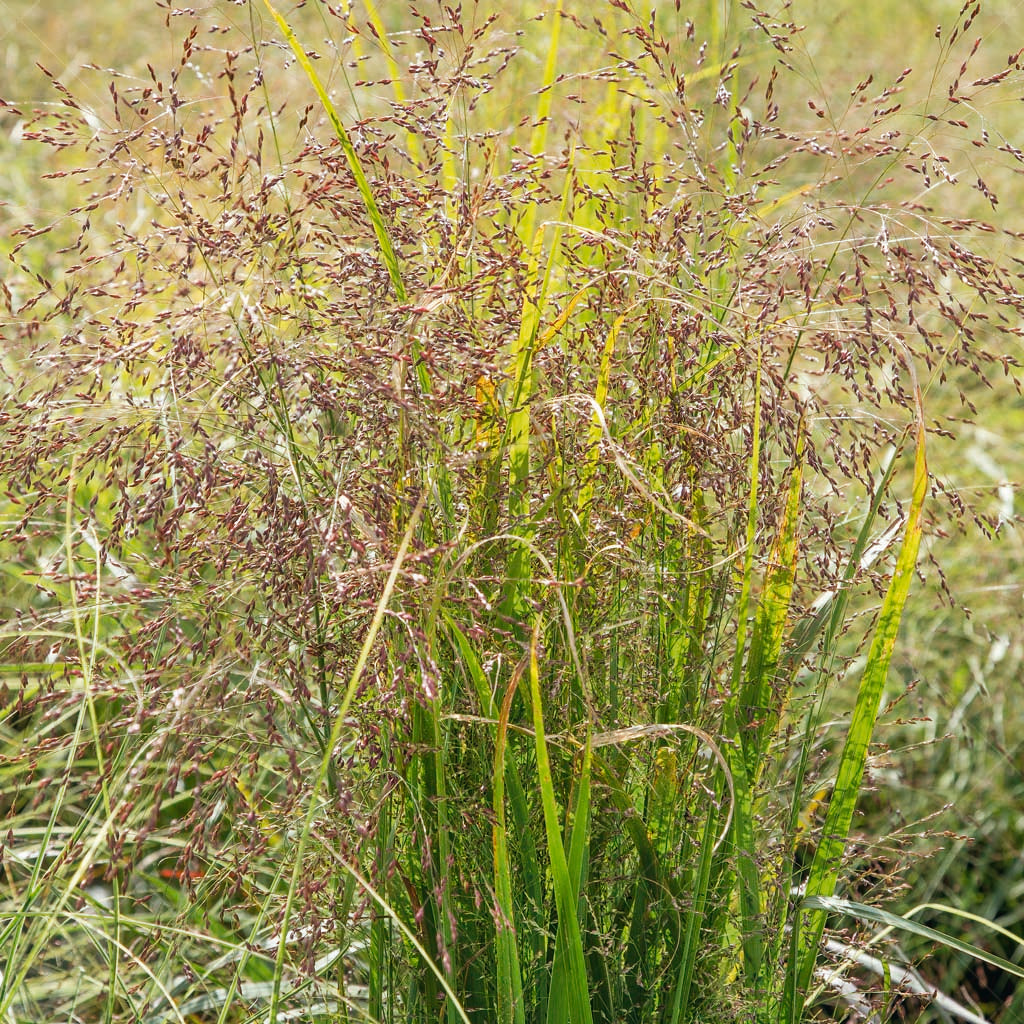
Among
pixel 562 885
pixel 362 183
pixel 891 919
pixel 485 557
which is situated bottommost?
pixel 891 919

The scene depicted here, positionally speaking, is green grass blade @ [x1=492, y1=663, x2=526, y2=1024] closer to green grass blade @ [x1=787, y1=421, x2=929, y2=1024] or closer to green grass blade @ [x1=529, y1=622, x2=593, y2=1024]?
green grass blade @ [x1=529, y1=622, x2=593, y2=1024]

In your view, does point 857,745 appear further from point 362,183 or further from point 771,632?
point 362,183

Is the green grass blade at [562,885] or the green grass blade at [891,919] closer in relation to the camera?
the green grass blade at [562,885]

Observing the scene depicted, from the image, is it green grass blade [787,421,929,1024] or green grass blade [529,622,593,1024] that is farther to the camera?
green grass blade [787,421,929,1024]

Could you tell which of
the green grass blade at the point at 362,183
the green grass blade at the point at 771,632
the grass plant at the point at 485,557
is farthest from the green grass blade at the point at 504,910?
the green grass blade at the point at 362,183

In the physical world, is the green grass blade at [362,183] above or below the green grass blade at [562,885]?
above

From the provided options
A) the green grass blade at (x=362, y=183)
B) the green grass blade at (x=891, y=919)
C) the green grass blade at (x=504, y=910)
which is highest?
the green grass blade at (x=362, y=183)

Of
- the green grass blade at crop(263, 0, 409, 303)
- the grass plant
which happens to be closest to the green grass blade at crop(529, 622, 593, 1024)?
the grass plant

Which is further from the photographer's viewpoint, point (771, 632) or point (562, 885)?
point (771, 632)

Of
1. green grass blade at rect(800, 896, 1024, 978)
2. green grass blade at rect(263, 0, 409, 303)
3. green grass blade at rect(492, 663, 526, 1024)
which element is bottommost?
green grass blade at rect(800, 896, 1024, 978)

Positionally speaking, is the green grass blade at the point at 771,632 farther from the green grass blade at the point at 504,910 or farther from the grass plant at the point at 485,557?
the green grass blade at the point at 504,910

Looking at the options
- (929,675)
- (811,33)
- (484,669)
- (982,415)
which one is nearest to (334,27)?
(811,33)

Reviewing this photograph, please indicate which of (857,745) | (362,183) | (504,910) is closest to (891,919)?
(857,745)

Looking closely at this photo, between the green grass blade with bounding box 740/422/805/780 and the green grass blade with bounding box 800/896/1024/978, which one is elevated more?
the green grass blade with bounding box 740/422/805/780
